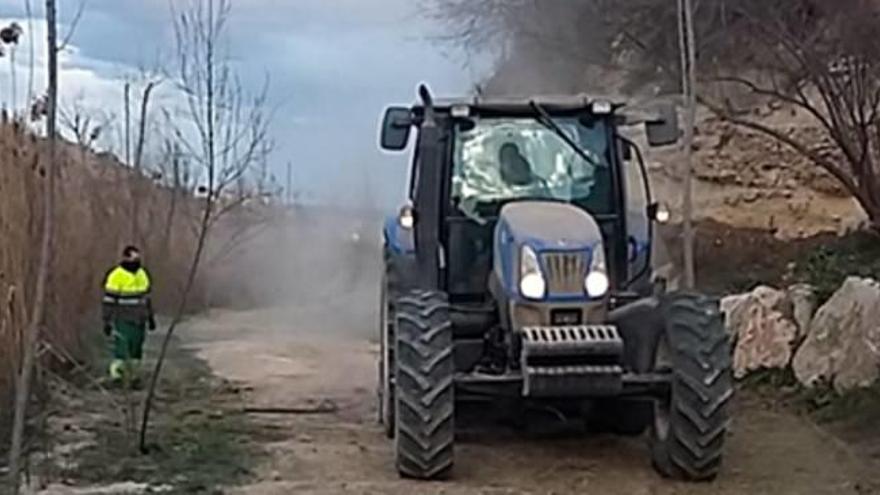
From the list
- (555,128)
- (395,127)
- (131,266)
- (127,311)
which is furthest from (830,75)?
(127,311)

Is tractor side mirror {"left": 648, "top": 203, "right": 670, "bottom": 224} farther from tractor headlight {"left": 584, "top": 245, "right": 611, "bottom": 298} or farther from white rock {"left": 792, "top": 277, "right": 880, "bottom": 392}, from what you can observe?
white rock {"left": 792, "top": 277, "right": 880, "bottom": 392}

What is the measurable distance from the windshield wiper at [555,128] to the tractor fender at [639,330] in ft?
3.32

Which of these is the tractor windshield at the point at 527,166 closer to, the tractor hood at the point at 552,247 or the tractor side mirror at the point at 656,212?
the tractor side mirror at the point at 656,212

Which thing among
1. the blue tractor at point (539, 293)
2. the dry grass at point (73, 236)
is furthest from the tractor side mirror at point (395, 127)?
the dry grass at point (73, 236)

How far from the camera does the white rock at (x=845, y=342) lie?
1124cm

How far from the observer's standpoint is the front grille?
9.31 metres

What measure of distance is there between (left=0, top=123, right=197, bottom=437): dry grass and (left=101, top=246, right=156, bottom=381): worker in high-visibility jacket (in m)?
0.36

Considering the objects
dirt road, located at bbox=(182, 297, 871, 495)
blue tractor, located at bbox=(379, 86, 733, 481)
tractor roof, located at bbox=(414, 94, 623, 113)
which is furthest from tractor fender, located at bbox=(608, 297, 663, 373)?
tractor roof, located at bbox=(414, 94, 623, 113)

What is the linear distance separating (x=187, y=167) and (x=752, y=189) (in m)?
6.67

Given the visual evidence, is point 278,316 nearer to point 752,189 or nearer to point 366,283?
point 366,283

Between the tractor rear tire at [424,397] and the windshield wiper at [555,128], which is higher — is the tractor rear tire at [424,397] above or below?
below

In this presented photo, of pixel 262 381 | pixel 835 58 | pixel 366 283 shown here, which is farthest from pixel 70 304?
pixel 366 283

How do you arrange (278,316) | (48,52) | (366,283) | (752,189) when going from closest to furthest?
(48,52) → (752,189) → (278,316) → (366,283)

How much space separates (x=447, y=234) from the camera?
1010 centimetres
